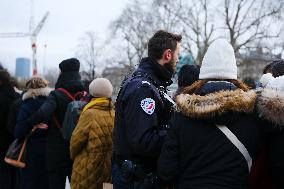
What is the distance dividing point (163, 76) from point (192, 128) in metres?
0.89

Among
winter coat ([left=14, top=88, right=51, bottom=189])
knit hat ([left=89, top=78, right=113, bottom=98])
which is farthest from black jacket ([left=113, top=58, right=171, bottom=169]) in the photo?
winter coat ([left=14, top=88, right=51, bottom=189])

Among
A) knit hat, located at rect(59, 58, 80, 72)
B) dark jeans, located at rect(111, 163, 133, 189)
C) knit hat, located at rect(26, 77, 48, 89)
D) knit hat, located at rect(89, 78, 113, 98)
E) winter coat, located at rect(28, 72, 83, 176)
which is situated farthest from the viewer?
knit hat, located at rect(26, 77, 48, 89)

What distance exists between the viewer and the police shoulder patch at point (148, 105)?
136 inches

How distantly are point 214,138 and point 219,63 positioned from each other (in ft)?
1.75

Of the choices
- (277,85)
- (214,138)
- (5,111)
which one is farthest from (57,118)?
(277,85)

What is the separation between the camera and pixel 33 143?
6770mm

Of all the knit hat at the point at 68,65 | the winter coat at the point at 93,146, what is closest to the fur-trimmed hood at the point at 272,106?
the winter coat at the point at 93,146

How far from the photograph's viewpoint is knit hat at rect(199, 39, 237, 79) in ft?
10.3

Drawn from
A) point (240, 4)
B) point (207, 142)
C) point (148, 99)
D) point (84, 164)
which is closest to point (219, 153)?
point (207, 142)

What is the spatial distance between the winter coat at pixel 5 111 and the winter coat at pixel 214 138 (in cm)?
476

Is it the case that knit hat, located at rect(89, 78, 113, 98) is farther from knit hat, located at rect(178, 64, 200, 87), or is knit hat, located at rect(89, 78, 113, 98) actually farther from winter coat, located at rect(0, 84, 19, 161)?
winter coat, located at rect(0, 84, 19, 161)

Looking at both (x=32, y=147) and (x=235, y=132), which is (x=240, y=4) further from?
(x=235, y=132)

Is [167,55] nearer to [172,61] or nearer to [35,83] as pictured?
[172,61]

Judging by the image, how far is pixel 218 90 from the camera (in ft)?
10.1
